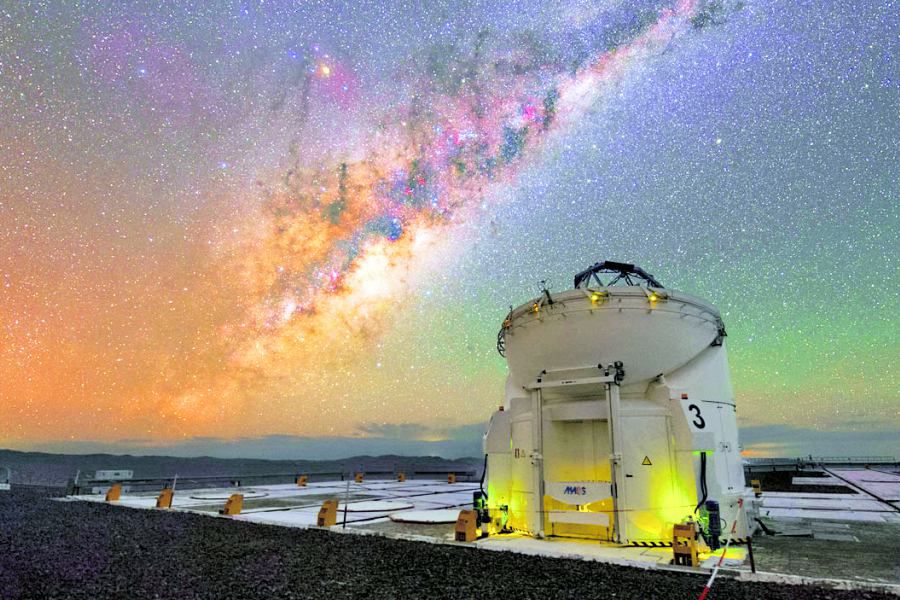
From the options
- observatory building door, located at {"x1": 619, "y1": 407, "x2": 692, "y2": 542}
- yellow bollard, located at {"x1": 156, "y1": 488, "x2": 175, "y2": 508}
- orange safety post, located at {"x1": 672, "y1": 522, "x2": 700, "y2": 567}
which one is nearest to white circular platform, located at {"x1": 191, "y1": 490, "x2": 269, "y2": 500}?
yellow bollard, located at {"x1": 156, "y1": 488, "x2": 175, "y2": 508}

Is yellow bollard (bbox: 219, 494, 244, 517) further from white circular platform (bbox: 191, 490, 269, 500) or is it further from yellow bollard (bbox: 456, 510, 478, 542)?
yellow bollard (bbox: 456, 510, 478, 542)

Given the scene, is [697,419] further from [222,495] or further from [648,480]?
[222,495]

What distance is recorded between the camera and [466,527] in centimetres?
1338

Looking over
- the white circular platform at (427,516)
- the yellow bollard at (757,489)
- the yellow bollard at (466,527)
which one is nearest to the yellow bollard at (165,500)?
the white circular platform at (427,516)

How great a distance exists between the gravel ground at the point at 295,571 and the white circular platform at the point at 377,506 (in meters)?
5.98

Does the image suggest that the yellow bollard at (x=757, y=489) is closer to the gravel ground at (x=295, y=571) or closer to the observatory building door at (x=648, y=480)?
the observatory building door at (x=648, y=480)

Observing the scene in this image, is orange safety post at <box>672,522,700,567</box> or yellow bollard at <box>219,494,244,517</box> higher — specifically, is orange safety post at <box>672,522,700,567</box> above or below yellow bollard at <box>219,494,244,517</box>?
above

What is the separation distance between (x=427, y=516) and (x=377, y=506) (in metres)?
4.56

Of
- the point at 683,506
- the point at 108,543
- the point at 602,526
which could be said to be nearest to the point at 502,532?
the point at 602,526

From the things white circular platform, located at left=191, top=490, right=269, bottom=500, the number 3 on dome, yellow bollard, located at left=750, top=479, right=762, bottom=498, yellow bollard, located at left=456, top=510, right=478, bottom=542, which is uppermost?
the number 3 on dome

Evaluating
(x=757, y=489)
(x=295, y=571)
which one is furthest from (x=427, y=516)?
(x=757, y=489)

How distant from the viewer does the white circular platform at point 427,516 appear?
17406 mm

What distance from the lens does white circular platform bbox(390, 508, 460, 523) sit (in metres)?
17.4

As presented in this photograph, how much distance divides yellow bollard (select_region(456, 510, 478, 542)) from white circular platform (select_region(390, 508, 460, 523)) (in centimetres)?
389
